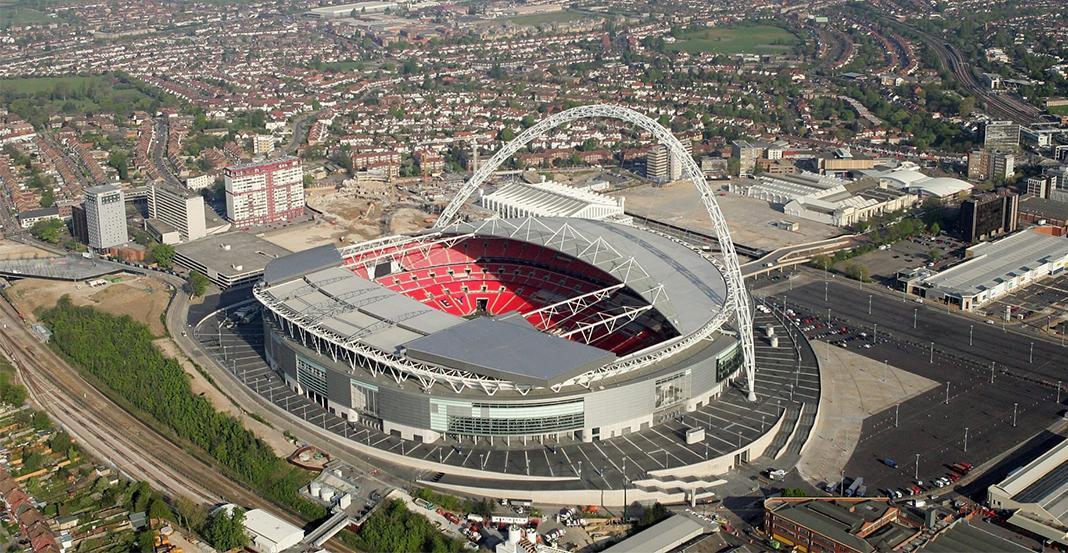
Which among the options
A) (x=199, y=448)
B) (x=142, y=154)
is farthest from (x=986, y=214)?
(x=142, y=154)

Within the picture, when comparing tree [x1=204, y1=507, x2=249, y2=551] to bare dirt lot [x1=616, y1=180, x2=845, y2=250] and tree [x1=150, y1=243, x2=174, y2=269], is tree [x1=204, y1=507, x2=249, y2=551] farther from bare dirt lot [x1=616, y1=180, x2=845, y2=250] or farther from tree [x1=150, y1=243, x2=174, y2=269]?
bare dirt lot [x1=616, y1=180, x2=845, y2=250]

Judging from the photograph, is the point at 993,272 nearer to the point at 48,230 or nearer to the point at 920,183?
the point at 920,183

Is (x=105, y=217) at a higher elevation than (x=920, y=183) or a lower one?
higher

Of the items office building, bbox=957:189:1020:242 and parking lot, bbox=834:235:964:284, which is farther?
office building, bbox=957:189:1020:242

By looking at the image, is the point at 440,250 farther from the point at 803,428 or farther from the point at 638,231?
the point at 803,428

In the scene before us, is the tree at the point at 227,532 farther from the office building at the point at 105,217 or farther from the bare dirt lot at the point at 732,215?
the bare dirt lot at the point at 732,215

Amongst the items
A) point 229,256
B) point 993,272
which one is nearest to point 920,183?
point 993,272

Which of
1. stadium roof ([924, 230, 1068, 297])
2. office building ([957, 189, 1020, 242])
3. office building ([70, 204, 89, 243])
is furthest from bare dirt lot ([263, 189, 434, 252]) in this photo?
office building ([957, 189, 1020, 242])
